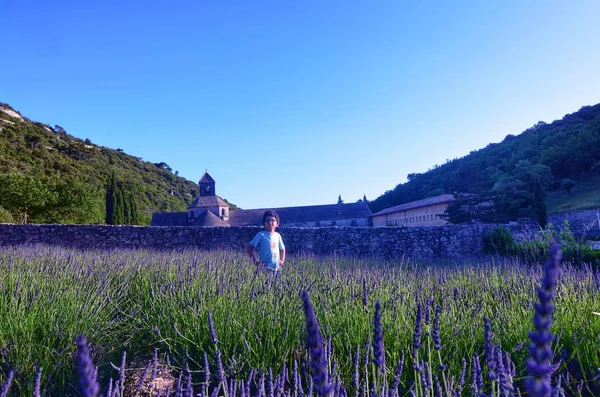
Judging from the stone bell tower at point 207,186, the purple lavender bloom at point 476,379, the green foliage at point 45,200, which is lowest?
the purple lavender bloom at point 476,379

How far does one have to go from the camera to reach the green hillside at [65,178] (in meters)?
23.3

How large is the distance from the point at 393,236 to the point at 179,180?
238 feet

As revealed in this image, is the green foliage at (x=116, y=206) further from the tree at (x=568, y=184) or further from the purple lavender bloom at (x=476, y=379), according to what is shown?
the tree at (x=568, y=184)

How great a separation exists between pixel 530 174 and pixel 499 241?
66.7 ft

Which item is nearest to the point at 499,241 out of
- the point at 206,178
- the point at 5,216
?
the point at 5,216

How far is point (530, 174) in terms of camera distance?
28.0 meters

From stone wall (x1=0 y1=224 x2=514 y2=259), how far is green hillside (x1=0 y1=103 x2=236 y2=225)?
1237cm

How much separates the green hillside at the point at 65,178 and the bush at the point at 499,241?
24306 millimetres

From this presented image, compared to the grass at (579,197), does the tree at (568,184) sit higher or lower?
higher

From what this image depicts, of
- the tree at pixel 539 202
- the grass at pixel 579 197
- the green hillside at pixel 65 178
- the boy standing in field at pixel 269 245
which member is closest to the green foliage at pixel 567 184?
the grass at pixel 579 197

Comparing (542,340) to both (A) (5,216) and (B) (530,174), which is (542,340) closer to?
(A) (5,216)

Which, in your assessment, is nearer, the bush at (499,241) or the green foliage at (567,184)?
the bush at (499,241)

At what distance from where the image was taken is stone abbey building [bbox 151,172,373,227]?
141 feet

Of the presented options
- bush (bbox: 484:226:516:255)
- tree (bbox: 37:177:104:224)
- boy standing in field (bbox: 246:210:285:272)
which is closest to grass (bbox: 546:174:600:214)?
bush (bbox: 484:226:516:255)
